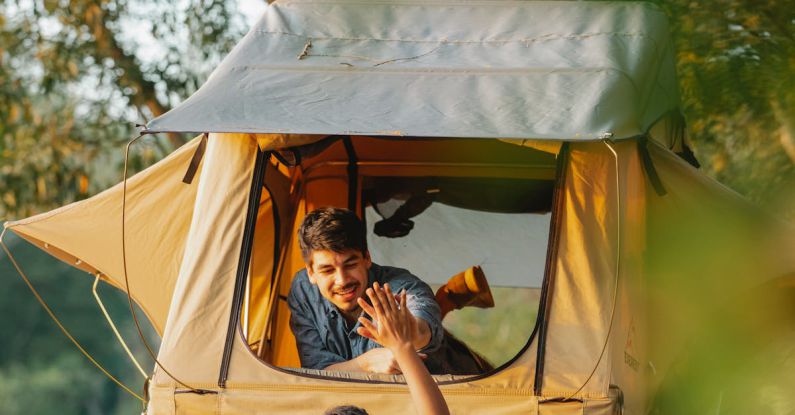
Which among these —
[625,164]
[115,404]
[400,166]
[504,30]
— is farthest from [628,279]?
[115,404]

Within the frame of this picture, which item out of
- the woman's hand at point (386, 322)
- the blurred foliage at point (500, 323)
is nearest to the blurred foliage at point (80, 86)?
the blurred foliage at point (500, 323)

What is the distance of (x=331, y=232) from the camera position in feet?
15.1

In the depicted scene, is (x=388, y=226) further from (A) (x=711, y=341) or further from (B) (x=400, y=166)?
(A) (x=711, y=341)

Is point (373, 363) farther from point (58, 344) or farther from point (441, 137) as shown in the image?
point (58, 344)

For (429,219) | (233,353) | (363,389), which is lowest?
(363,389)

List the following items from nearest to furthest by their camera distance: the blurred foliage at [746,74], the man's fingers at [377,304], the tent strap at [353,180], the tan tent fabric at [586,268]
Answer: the man's fingers at [377,304] → the tan tent fabric at [586,268] → the blurred foliage at [746,74] → the tent strap at [353,180]

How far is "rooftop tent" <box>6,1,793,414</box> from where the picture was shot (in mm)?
4297

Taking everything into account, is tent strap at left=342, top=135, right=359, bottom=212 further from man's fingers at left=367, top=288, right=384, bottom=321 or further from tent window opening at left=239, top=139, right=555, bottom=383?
man's fingers at left=367, top=288, right=384, bottom=321

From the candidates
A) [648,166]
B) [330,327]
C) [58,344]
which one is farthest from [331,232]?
[58,344]

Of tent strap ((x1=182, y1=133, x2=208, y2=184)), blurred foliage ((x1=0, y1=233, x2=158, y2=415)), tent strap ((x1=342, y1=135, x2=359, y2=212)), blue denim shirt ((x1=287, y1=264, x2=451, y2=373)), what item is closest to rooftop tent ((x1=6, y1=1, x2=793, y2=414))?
tent strap ((x1=182, y1=133, x2=208, y2=184))

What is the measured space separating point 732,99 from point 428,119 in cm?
144

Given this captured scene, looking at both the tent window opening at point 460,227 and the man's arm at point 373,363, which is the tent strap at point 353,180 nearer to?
the tent window opening at point 460,227

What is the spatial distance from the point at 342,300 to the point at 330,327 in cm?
19

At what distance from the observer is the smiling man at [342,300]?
4.48m
